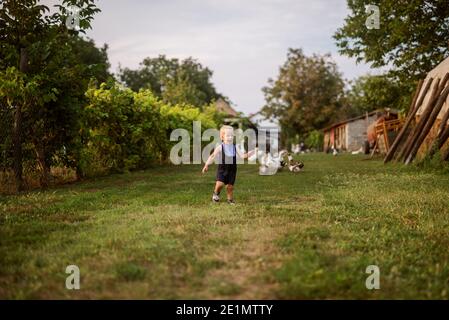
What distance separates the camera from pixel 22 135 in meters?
10.8

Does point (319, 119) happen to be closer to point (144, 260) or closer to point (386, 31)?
point (386, 31)

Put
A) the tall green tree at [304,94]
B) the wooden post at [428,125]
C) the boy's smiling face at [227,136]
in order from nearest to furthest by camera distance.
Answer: the boy's smiling face at [227,136] < the wooden post at [428,125] < the tall green tree at [304,94]

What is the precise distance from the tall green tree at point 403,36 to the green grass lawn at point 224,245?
1479cm

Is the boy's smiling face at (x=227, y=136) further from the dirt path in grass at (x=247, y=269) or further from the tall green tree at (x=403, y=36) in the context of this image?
the tall green tree at (x=403, y=36)

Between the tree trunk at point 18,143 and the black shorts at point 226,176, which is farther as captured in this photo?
the tree trunk at point 18,143

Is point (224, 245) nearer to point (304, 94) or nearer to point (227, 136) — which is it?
point (227, 136)

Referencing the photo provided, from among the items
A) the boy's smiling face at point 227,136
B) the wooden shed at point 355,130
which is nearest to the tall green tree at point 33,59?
the boy's smiling face at point 227,136

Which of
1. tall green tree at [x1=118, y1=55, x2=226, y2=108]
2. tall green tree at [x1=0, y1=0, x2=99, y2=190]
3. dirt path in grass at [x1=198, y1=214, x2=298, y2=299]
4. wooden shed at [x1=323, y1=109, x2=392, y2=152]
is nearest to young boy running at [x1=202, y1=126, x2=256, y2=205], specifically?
dirt path in grass at [x1=198, y1=214, x2=298, y2=299]

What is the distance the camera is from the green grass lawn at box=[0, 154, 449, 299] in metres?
3.92

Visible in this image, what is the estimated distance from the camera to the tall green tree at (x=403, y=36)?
69.8 feet

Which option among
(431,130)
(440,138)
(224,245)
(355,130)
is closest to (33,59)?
(224,245)

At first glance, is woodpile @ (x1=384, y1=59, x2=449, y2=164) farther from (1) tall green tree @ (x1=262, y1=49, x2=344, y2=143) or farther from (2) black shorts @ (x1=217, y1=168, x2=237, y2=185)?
(1) tall green tree @ (x1=262, y1=49, x2=344, y2=143)

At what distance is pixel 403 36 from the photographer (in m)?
21.6
